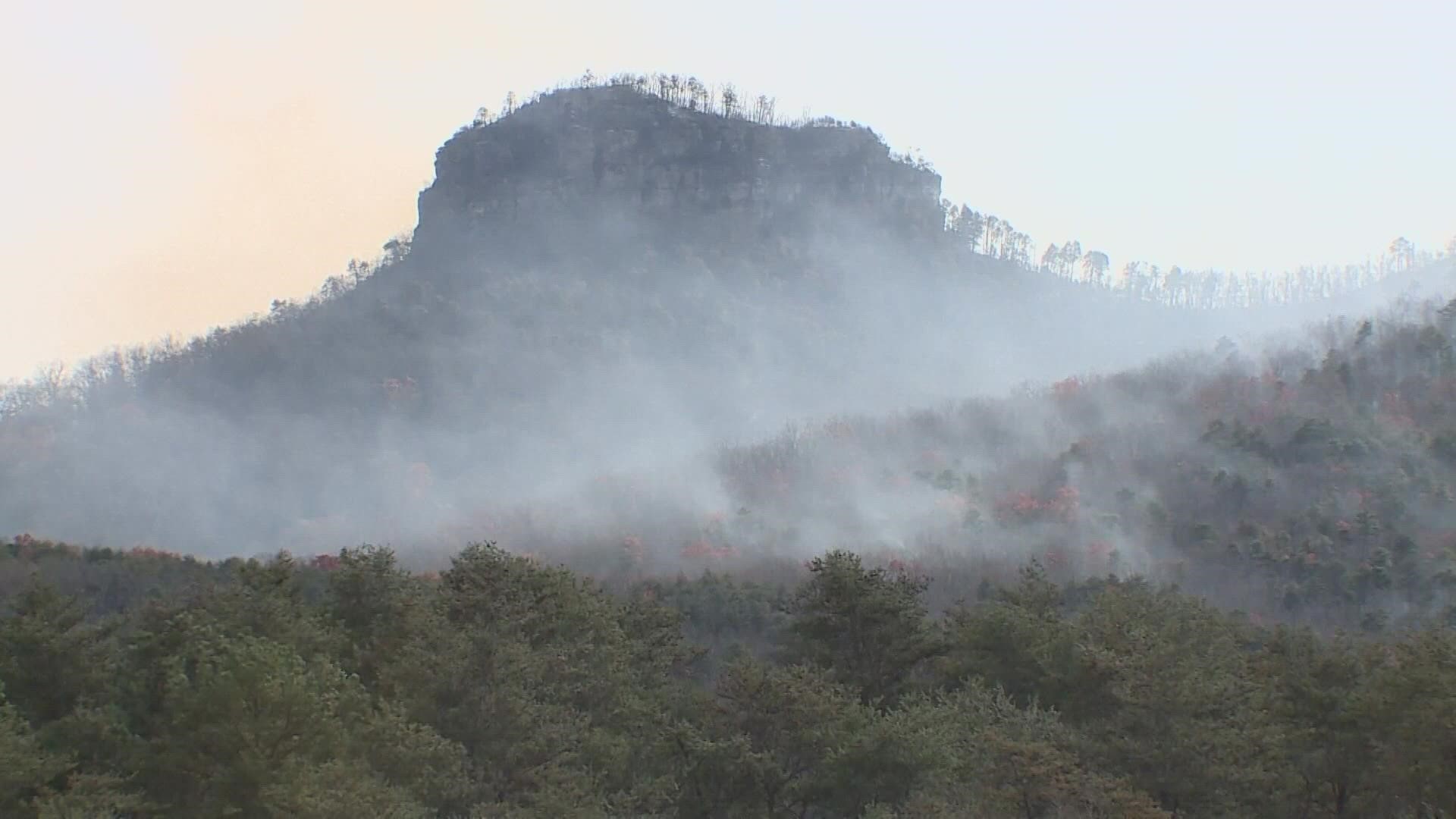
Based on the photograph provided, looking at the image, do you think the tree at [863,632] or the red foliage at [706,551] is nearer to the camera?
the tree at [863,632]

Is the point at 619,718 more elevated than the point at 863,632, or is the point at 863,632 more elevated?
the point at 863,632

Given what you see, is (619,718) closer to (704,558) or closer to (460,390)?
(704,558)

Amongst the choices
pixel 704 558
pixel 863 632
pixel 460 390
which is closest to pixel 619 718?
pixel 863 632

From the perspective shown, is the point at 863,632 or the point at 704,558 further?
the point at 704,558

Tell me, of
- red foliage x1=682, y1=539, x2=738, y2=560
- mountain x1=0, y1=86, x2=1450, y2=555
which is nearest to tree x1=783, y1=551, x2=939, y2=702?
red foliage x1=682, y1=539, x2=738, y2=560

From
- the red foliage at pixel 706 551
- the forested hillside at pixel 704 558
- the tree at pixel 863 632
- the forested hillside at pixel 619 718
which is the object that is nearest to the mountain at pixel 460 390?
the forested hillside at pixel 704 558

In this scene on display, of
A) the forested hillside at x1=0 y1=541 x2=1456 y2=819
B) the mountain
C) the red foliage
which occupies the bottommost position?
the forested hillside at x1=0 y1=541 x2=1456 y2=819

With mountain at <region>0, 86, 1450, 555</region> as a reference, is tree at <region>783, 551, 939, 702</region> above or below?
below

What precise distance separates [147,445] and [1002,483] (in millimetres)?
99095

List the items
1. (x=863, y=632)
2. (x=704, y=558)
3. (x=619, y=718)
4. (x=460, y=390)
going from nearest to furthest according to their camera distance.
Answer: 1. (x=619, y=718)
2. (x=863, y=632)
3. (x=704, y=558)
4. (x=460, y=390)

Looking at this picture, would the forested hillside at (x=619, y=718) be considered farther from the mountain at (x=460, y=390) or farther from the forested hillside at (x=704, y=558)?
the mountain at (x=460, y=390)

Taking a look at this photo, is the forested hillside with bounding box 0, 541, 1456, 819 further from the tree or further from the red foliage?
the red foliage

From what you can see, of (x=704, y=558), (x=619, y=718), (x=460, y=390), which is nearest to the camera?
(x=619, y=718)

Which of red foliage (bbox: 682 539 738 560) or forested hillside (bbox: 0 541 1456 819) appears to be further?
red foliage (bbox: 682 539 738 560)
